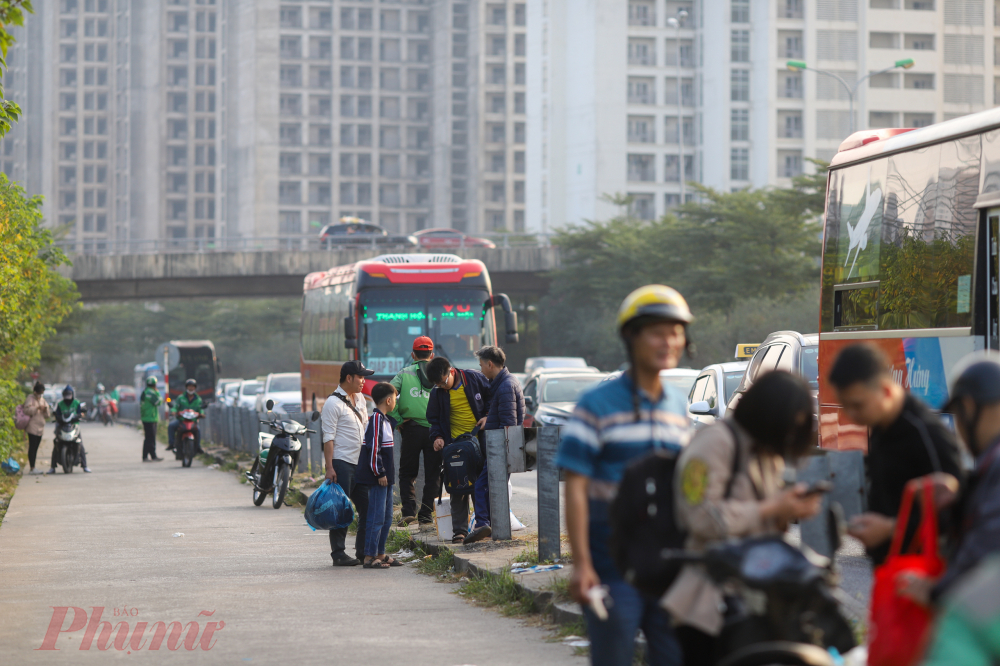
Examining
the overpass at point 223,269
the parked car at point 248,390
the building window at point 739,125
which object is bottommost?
the parked car at point 248,390

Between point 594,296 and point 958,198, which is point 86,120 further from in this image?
point 958,198

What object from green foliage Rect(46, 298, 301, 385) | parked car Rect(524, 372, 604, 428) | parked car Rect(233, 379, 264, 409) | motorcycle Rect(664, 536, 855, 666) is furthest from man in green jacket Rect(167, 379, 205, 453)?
green foliage Rect(46, 298, 301, 385)

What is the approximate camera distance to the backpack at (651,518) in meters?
4.02

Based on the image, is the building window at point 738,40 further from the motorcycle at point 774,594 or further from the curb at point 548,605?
the motorcycle at point 774,594

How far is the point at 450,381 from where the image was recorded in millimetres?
11742

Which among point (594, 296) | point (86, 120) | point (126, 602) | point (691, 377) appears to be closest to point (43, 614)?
point (126, 602)

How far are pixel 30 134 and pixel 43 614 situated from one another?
16314cm

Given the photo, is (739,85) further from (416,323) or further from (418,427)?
(418,427)

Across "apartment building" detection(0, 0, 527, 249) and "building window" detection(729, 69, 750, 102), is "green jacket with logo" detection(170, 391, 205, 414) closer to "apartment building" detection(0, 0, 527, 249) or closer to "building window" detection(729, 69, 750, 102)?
"building window" detection(729, 69, 750, 102)

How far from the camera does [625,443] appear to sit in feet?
14.0

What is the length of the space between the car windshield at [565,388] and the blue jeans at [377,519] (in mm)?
11834

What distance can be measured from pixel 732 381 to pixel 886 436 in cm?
1170

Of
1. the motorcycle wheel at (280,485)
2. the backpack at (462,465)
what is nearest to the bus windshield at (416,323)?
the motorcycle wheel at (280,485)

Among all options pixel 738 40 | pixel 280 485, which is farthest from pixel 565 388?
pixel 738 40
